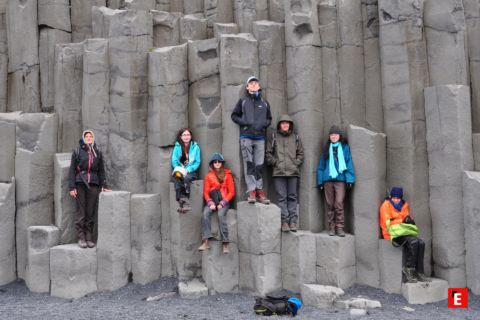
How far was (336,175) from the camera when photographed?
32.1ft

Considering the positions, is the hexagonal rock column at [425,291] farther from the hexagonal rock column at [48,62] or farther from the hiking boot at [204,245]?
the hexagonal rock column at [48,62]

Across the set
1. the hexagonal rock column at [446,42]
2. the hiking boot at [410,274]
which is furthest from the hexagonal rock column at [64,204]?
the hexagonal rock column at [446,42]

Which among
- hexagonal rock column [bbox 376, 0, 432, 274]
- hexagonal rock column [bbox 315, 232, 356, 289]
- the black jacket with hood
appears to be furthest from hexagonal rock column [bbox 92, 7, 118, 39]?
hexagonal rock column [bbox 315, 232, 356, 289]

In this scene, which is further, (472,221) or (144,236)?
(144,236)

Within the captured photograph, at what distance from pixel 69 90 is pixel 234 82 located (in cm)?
446

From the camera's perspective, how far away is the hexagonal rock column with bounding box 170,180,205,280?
10336mm

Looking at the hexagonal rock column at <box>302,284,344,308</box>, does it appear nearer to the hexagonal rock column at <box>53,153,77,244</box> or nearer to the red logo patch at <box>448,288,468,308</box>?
the red logo patch at <box>448,288,468,308</box>

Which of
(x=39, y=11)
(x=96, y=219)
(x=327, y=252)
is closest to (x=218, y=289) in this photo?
(x=327, y=252)

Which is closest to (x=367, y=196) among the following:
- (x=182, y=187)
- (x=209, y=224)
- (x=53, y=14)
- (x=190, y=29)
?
(x=209, y=224)

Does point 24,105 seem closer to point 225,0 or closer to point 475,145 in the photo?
point 225,0

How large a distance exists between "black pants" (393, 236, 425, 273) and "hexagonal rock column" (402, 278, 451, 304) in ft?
1.14

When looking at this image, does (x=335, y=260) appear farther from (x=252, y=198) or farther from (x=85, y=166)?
(x=85, y=166)

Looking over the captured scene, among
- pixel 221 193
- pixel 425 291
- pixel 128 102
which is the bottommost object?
pixel 425 291

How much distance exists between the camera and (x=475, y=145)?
971 cm
